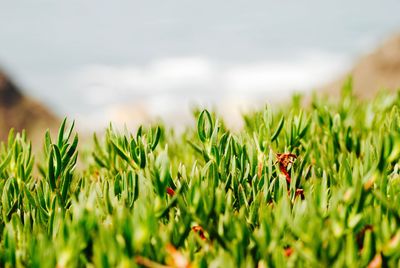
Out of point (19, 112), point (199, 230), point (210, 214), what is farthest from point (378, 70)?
point (210, 214)

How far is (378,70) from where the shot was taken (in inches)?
421

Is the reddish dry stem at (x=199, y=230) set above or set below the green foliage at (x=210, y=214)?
below

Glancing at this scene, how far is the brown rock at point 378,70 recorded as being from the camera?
1026 centimetres

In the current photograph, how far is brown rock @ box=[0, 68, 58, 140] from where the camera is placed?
11750 mm

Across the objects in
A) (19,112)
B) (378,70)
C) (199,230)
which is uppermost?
(378,70)

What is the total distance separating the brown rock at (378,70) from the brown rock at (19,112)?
605 centimetres

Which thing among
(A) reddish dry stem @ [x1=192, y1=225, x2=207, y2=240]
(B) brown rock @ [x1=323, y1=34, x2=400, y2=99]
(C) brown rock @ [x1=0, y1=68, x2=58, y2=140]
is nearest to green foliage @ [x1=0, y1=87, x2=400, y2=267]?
(A) reddish dry stem @ [x1=192, y1=225, x2=207, y2=240]

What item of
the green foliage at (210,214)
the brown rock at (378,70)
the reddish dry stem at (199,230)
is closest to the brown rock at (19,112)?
the brown rock at (378,70)

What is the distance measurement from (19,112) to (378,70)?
24.5 ft

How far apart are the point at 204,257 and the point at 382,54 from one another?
10.4 m

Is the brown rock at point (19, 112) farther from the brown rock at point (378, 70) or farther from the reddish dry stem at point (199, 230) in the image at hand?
the reddish dry stem at point (199, 230)

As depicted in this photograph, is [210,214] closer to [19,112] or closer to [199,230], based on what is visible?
[199,230]

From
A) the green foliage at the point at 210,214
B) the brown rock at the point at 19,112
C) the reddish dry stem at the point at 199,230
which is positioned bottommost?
the brown rock at the point at 19,112

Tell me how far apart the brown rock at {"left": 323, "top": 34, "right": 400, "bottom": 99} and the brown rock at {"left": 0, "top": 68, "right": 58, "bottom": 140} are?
6.05 metres
